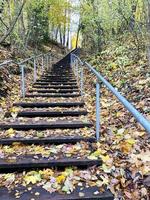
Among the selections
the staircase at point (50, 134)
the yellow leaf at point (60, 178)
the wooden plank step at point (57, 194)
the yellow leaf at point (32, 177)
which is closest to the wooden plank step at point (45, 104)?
the staircase at point (50, 134)

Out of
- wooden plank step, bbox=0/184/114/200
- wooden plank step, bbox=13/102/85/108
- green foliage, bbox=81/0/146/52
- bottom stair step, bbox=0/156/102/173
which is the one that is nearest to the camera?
wooden plank step, bbox=0/184/114/200

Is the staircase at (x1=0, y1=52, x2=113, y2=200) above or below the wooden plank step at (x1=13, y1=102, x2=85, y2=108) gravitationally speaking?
below

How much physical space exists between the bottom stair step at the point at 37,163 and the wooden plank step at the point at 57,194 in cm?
48

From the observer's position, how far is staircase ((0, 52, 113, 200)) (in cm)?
361

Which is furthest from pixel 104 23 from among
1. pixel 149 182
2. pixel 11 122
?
pixel 149 182

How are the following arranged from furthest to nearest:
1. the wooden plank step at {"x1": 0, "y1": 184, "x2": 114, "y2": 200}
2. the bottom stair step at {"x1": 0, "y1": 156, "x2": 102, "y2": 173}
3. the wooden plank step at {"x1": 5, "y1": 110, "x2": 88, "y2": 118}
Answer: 1. the wooden plank step at {"x1": 5, "y1": 110, "x2": 88, "y2": 118}
2. the bottom stair step at {"x1": 0, "y1": 156, "x2": 102, "y2": 173}
3. the wooden plank step at {"x1": 0, "y1": 184, "x2": 114, "y2": 200}

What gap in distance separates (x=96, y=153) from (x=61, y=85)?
554 cm

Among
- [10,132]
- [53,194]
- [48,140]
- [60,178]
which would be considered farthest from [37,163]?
[10,132]

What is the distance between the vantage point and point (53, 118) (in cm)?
623

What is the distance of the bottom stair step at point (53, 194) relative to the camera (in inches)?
138

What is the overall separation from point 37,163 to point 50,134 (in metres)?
1.18

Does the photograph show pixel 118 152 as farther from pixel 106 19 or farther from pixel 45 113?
pixel 106 19

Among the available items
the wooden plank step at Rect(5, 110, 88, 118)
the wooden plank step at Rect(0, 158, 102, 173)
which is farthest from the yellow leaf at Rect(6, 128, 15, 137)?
the wooden plank step at Rect(0, 158, 102, 173)

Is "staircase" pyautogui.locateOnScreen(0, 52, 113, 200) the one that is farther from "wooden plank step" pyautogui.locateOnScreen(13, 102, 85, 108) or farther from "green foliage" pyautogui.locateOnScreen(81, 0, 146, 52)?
"green foliage" pyautogui.locateOnScreen(81, 0, 146, 52)
